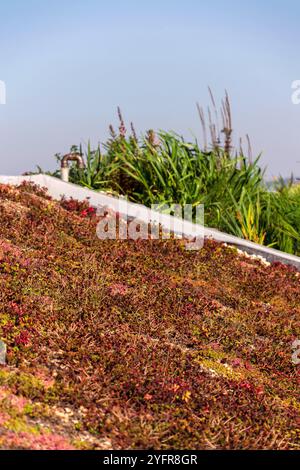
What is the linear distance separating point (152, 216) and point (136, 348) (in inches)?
289

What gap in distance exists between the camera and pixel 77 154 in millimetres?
17078

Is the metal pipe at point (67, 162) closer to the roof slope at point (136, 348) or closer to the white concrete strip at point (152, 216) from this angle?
the white concrete strip at point (152, 216)

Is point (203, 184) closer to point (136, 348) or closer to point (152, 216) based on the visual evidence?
point (152, 216)

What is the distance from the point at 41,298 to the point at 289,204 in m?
9.30

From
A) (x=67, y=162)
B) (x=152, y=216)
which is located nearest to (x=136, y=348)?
(x=152, y=216)

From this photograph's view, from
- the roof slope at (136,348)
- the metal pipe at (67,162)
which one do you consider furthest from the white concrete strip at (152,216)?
the roof slope at (136,348)

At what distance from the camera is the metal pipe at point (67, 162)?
16.4 metres

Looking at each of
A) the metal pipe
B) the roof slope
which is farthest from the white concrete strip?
the roof slope

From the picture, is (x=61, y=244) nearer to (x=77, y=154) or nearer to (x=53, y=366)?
(x=53, y=366)

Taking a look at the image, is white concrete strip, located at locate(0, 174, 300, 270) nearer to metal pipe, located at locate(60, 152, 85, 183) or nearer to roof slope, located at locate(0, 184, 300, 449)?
metal pipe, located at locate(60, 152, 85, 183)

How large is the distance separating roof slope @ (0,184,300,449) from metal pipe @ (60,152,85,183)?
488cm

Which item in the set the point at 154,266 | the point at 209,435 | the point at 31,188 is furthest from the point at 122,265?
the point at 31,188

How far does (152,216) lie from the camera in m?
14.1

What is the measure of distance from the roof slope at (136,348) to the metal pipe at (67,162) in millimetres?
4883
